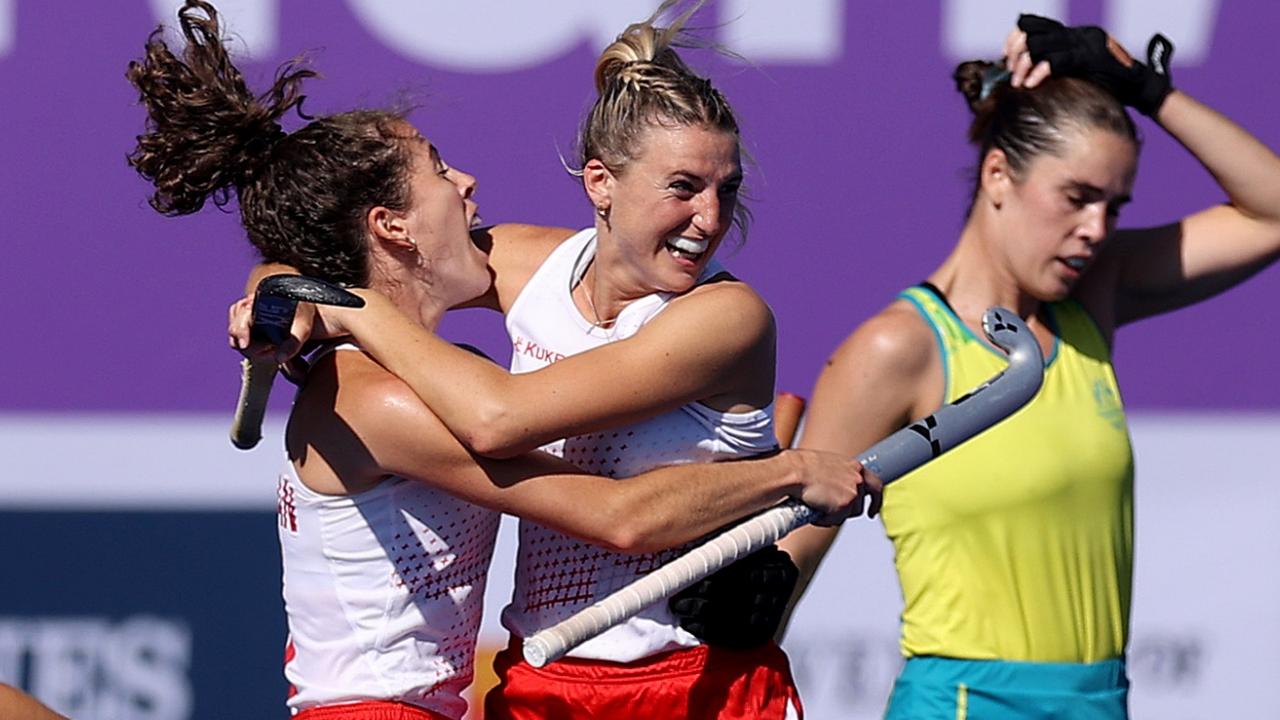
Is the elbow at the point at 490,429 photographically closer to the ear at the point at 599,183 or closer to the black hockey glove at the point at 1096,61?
the ear at the point at 599,183

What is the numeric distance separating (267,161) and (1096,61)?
1.37 m

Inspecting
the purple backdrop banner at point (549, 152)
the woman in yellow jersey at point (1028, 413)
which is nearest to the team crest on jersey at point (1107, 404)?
the woman in yellow jersey at point (1028, 413)

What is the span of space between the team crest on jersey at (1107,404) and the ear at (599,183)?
3.11 feet

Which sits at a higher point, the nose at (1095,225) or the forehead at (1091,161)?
the forehead at (1091,161)

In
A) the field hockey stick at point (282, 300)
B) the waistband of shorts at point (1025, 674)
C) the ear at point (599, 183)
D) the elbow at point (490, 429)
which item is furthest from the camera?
the waistband of shorts at point (1025, 674)

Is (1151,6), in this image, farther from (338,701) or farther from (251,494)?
(338,701)

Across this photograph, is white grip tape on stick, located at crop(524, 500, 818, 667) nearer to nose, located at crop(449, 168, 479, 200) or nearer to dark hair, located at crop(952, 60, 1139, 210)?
nose, located at crop(449, 168, 479, 200)

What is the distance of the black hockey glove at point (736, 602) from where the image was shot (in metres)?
2.37

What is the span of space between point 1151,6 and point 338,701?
2.27 m

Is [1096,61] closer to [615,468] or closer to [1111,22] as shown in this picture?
[1111,22]

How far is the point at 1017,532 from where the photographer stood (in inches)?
114

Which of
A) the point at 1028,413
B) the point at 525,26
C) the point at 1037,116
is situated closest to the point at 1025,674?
the point at 1028,413

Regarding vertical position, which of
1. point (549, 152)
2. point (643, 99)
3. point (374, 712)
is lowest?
point (374, 712)

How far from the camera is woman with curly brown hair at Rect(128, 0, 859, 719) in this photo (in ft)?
7.52
